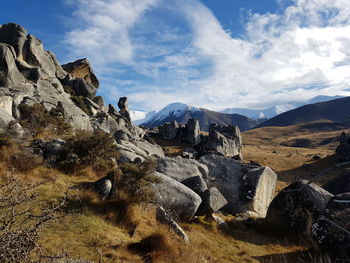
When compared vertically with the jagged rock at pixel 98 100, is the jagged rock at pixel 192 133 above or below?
below

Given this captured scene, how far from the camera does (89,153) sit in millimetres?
14297

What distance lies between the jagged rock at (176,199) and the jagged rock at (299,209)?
387cm

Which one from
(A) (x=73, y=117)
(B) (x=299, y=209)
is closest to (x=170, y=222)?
(B) (x=299, y=209)

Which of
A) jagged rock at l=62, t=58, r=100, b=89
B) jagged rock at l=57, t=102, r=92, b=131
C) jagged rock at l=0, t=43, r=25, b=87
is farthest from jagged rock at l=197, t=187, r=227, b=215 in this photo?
jagged rock at l=62, t=58, r=100, b=89

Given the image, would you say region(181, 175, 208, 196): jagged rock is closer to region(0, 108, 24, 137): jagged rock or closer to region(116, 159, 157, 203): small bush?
region(116, 159, 157, 203): small bush

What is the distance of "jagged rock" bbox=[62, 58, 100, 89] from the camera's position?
168 feet

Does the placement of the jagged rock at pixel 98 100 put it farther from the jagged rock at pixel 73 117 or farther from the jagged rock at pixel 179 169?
the jagged rock at pixel 179 169

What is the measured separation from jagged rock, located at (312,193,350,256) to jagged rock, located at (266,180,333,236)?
1.68 meters

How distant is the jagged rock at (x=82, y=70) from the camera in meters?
51.2

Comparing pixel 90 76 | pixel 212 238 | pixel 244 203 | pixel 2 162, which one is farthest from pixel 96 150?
pixel 90 76

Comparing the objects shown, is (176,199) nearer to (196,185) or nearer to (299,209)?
(196,185)

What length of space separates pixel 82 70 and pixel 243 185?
46.6m

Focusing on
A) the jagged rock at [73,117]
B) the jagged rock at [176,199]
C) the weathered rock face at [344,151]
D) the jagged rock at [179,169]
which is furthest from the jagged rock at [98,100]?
the weathered rock face at [344,151]

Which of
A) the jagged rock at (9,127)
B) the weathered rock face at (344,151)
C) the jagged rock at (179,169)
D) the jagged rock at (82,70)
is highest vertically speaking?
the jagged rock at (82,70)
